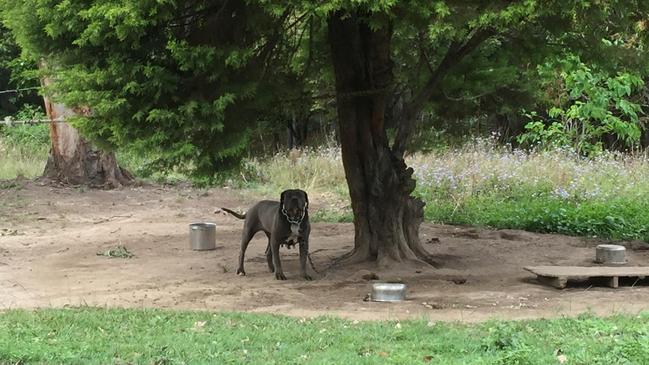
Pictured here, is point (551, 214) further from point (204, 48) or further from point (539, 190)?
point (204, 48)

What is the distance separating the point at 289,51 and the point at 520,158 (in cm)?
884

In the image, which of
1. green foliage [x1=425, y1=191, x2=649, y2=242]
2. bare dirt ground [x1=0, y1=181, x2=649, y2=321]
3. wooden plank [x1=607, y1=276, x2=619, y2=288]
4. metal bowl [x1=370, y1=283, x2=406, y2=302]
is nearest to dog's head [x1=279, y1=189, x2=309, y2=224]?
bare dirt ground [x1=0, y1=181, x2=649, y2=321]

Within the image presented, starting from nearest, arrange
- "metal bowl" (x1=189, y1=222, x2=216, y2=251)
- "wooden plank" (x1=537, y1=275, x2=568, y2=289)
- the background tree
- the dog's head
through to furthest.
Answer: the background tree
"wooden plank" (x1=537, y1=275, x2=568, y2=289)
the dog's head
"metal bowl" (x1=189, y1=222, x2=216, y2=251)

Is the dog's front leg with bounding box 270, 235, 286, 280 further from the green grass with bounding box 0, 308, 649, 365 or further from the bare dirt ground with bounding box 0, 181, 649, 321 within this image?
the green grass with bounding box 0, 308, 649, 365

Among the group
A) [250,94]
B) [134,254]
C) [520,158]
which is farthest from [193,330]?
[520,158]

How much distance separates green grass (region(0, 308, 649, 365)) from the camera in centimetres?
496

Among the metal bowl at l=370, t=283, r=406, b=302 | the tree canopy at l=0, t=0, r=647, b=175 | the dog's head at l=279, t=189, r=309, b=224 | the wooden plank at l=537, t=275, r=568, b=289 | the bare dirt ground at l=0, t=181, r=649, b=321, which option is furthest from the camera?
the dog's head at l=279, t=189, r=309, b=224

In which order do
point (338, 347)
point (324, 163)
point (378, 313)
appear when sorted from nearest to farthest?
point (338, 347), point (378, 313), point (324, 163)

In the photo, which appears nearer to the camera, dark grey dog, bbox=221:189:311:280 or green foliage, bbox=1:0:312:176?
green foliage, bbox=1:0:312:176

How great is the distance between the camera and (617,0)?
20.3 ft

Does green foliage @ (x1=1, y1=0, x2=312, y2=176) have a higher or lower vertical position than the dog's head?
higher

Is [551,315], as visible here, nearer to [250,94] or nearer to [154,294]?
[250,94]

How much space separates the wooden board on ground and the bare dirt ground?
0.12 metres

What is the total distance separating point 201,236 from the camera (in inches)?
439
